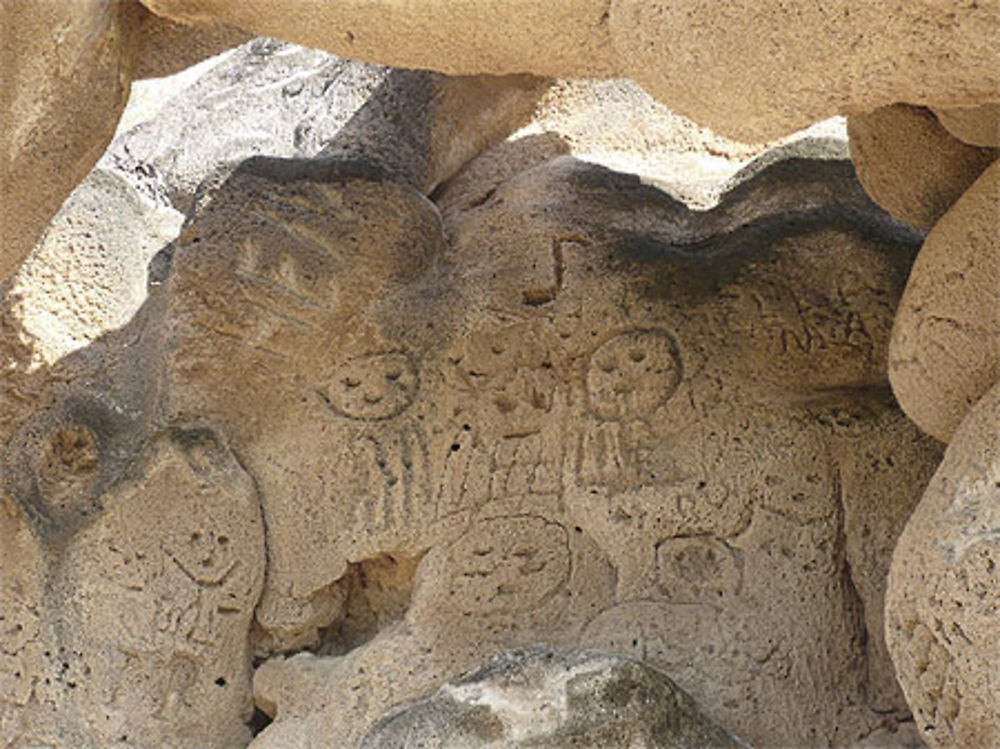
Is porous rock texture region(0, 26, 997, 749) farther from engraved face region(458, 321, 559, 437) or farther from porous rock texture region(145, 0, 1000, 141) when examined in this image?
porous rock texture region(145, 0, 1000, 141)

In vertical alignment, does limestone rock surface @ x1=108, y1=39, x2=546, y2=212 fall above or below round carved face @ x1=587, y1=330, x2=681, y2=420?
above

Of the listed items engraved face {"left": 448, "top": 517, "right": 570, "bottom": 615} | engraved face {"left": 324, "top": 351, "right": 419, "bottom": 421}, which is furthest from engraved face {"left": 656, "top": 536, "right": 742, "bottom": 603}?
engraved face {"left": 324, "top": 351, "right": 419, "bottom": 421}

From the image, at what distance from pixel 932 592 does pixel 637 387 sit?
0.62 m

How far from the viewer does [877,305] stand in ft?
7.63

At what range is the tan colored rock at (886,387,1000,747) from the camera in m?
1.72

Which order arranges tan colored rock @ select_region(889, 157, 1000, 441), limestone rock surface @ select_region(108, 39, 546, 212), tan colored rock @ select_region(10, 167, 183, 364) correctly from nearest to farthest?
tan colored rock @ select_region(889, 157, 1000, 441) < tan colored rock @ select_region(10, 167, 183, 364) < limestone rock surface @ select_region(108, 39, 546, 212)

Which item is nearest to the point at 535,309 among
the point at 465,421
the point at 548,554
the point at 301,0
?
the point at 465,421

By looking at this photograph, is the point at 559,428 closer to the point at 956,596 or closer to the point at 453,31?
the point at 453,31

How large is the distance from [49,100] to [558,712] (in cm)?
83

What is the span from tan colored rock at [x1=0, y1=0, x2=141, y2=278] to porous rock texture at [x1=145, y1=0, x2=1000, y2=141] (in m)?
0.16

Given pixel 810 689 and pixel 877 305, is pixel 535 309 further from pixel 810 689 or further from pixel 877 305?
pixel 810 689

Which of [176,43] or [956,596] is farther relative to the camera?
[176,43]

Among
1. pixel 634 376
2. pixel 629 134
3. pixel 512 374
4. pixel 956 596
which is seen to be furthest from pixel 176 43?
pixel 956 596

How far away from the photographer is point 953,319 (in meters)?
1.94
